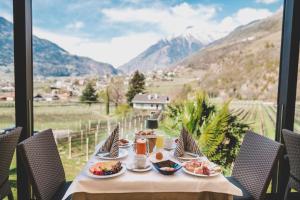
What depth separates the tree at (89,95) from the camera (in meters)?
2.66

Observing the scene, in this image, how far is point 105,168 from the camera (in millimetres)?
1464

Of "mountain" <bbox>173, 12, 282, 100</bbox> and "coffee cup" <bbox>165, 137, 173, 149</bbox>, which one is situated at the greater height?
"mountain" <bbox>173, 12, 282, 100</bbox>

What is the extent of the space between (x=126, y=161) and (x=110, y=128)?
3.65 feet

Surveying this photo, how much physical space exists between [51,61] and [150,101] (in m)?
1.14

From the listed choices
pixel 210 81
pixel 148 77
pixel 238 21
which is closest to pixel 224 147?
pixel 210 81

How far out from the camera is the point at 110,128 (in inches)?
109

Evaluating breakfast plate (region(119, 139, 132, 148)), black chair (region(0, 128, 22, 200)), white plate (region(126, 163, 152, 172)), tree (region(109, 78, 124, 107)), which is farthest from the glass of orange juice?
black chair (region(0, 128, 22, 200))

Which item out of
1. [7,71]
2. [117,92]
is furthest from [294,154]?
[7,71]

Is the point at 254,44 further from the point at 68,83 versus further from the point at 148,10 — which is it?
the point at 68,83

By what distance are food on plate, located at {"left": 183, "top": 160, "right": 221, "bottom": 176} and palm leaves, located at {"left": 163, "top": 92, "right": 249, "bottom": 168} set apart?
1.12 meters

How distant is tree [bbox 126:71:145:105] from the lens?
2707mm

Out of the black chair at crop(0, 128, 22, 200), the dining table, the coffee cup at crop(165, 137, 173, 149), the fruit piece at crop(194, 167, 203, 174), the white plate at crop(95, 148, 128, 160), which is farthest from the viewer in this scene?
the coffee cup at crop(165, 137, 173, 149)

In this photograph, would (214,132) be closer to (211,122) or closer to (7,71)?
(211,122)

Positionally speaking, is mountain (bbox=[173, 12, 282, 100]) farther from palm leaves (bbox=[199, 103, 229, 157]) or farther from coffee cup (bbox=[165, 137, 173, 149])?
coffee cup (bbox=[165, 137, 173, 149])
